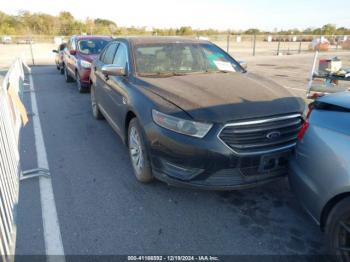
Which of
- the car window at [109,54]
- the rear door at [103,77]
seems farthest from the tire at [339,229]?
the car window at [109,54]

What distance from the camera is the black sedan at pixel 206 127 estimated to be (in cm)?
275

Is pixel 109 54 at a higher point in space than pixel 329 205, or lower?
higher

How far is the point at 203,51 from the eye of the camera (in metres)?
4.56

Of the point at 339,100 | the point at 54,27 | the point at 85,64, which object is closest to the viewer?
the point at 339,100

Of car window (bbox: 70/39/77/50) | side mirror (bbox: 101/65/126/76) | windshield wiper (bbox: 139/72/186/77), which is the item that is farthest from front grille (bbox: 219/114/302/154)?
car window (bbox: 70/39/77/50)

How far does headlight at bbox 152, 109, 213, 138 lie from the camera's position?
2.77 meters

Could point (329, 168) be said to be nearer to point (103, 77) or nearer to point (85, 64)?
point (103, 77)

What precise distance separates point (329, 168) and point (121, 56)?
11.1ft

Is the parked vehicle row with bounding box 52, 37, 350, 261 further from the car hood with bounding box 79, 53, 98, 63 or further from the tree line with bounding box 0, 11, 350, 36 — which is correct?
the tree line with bounding box 0, 11, 350, 36

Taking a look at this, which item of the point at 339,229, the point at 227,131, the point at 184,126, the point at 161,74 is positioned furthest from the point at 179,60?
the point at 339,229

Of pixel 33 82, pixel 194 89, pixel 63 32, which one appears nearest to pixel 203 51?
pixel 194 89

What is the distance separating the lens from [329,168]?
6.89 feet

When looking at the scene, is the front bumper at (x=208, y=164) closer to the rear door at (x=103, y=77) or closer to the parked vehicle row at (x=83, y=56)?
the rear door at (x=103, y=77)

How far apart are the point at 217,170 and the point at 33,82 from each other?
10.3 meters
